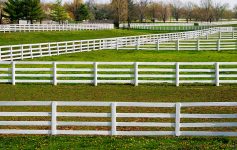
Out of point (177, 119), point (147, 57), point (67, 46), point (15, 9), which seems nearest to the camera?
point (177, 119)

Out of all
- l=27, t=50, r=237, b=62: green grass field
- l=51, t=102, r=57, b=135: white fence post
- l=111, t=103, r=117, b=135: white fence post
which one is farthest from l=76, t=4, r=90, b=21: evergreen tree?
l=111, t=103, r=117, b=135: white fence post

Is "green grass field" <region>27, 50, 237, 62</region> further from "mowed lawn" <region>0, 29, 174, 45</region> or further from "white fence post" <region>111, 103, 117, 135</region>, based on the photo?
"white fence post" <region>111, 103, 117, 135</region>

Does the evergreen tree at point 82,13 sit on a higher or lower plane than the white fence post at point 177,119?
higher

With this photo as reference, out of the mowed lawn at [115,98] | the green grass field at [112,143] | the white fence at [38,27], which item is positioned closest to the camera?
the green grass field at [112,143]

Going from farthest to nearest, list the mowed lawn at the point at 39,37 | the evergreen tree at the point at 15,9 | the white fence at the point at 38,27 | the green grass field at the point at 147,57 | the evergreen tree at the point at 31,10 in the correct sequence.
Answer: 1. the evergreen tree at the point at 31,10
2. the evergreen tree at the point at 15,9
3. the white fence at the point at 38,27
4. the mowed lawn at the point at 39,37
5. the green grass field at the point at 147,57

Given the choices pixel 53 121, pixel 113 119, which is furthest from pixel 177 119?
pixel 53 121

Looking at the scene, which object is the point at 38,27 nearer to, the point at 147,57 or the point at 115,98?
the point at 147,57

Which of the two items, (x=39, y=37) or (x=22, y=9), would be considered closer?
(x=39, y=37)

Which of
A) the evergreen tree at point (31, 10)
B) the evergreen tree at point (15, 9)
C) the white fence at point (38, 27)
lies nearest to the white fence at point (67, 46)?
the white fence at point (38, 27)

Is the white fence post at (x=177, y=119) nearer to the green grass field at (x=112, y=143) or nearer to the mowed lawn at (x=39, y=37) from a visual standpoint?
the green grass field at (x=112, y=143)

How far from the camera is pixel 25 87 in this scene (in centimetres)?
2169

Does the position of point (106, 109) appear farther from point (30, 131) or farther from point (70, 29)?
point (70, 29)

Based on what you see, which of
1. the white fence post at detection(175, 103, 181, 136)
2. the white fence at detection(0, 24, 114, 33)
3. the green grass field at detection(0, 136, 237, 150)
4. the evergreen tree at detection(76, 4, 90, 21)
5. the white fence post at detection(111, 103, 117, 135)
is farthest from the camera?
the evergreen tree at detection(76, 4, 90, 21)

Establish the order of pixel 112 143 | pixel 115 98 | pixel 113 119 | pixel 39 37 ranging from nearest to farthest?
pixel 112 143 < pixel 113 119 < pixel 115 98 < pixel 39 37
